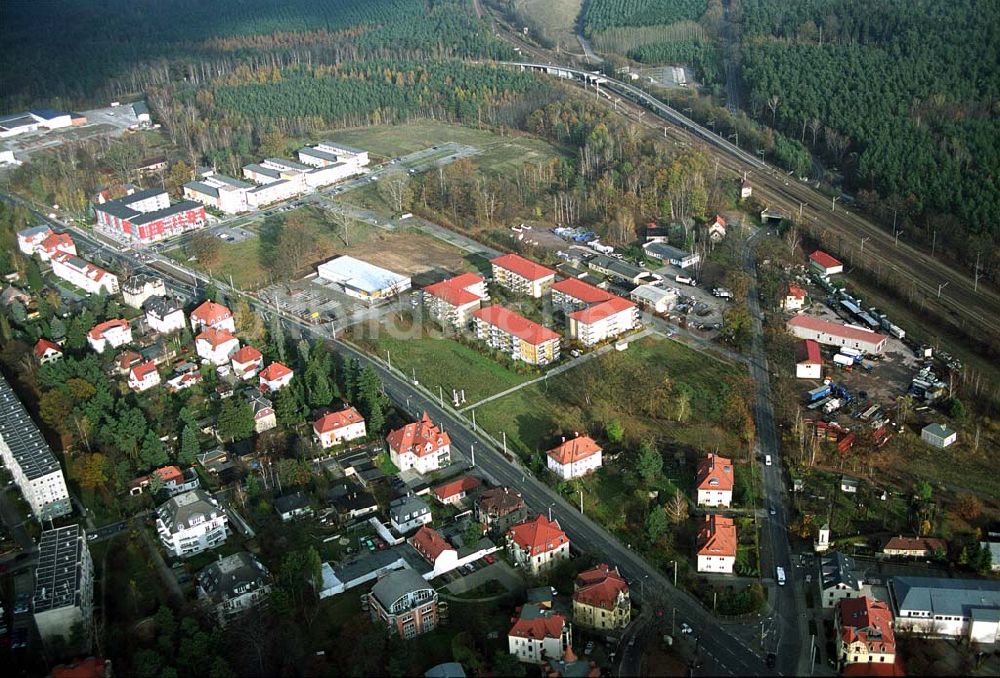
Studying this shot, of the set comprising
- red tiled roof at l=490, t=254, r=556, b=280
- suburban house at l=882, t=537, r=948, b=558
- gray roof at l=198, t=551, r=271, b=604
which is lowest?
suburban house at l=882, t=537, r=948, b=558

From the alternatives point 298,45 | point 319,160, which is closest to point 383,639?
point 319,160

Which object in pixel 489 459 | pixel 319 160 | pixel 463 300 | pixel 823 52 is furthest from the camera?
pixel 823 52

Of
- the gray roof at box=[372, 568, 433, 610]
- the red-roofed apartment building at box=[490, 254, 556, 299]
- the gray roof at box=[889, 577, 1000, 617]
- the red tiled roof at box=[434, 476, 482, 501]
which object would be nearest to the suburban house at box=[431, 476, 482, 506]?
the red tiled roof at box=[434, 476, 482, 501]

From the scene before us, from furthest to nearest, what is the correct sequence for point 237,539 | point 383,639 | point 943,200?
point 943,200 → point 237,539 → point 383,639

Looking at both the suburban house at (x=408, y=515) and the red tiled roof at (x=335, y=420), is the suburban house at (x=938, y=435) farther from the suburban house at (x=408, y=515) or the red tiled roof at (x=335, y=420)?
the red tiled roof at (x=335, y=420)

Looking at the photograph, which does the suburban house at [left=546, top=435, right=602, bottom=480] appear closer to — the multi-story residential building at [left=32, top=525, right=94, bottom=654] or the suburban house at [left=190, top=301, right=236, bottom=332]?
the multi-story residential building at [left=32, top=525, right=94, bottom=654]

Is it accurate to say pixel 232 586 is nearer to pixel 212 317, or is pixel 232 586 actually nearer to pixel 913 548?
pixel 212 317

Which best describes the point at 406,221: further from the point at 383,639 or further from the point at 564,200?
the point at 383,639
